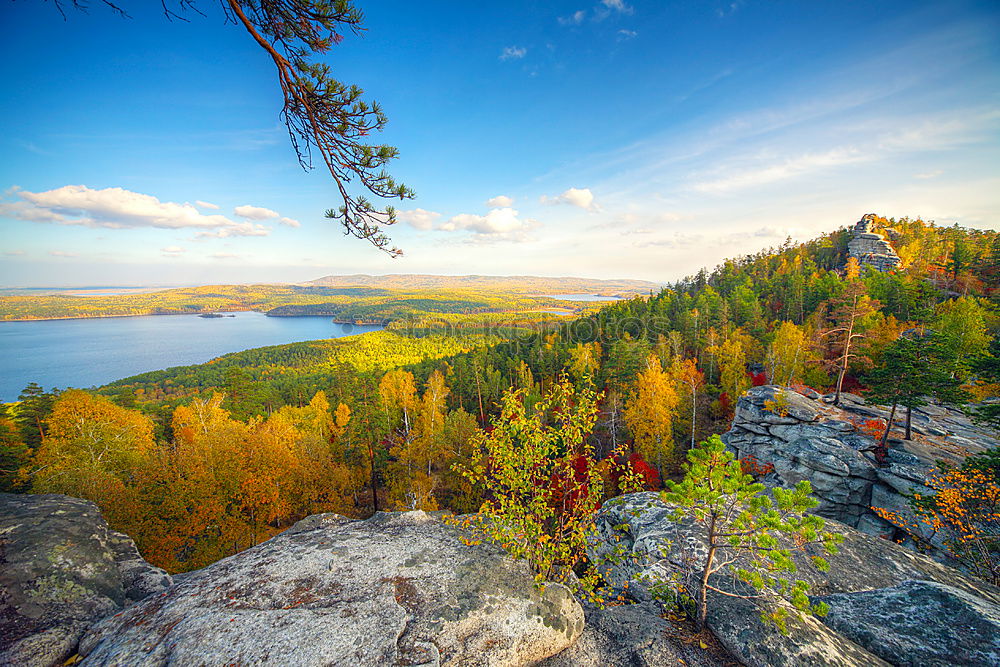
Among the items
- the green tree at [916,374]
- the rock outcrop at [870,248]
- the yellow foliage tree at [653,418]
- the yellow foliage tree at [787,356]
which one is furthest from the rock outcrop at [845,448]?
the rock outcrop at [870,248]

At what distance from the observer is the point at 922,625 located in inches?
226

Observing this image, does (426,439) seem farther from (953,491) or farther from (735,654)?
(953,491)

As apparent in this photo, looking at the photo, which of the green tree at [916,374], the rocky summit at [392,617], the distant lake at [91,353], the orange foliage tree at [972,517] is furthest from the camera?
the distant lake at [91,353]

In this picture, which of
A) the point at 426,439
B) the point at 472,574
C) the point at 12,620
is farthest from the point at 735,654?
the point at 426,439

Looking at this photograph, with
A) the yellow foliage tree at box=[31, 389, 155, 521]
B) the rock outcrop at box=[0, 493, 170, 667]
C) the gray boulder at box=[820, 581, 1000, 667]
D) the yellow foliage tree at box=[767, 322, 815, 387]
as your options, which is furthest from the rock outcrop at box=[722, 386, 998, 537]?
the yellow foliage tree at box=[31, 389, 155, 521]

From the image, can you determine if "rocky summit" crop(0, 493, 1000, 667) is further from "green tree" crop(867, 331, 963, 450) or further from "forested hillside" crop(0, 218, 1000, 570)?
"green tree" crop(867, 331, 963, 450)

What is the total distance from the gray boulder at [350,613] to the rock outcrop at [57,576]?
723 millimetres

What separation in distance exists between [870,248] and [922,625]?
297 ft

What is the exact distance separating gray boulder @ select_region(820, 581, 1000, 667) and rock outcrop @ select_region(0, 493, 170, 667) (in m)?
13.3

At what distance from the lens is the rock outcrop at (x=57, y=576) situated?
5555 millimetres

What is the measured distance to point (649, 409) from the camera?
27.0 m

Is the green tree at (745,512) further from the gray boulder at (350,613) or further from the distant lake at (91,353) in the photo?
the distant lake at (91,353)

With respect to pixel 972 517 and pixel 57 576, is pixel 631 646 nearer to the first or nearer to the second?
pixel 57 576

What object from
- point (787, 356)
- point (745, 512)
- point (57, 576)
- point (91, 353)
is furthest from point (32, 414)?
point (91, 353)
